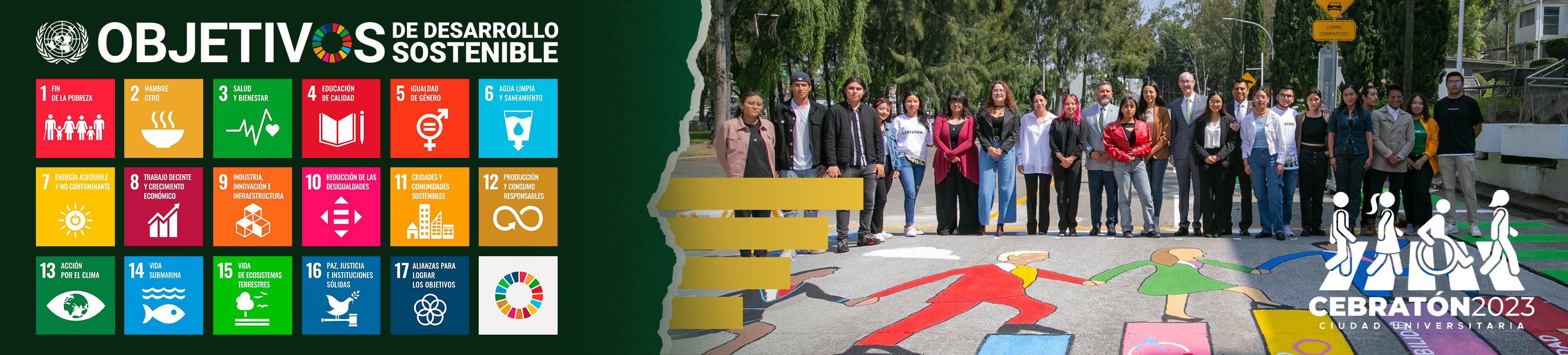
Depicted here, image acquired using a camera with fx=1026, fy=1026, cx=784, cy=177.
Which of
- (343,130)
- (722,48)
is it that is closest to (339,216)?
(343,130)

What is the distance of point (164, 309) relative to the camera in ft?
7.53

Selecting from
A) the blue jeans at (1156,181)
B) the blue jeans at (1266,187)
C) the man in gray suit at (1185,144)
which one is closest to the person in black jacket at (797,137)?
the blue jeans at (1156,181)

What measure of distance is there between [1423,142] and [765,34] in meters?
16.6

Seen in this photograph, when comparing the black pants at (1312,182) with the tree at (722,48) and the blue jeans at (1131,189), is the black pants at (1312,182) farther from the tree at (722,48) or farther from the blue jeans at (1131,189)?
the tree at (722,48)

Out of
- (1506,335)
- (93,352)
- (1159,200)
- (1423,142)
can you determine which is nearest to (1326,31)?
(1423,142)

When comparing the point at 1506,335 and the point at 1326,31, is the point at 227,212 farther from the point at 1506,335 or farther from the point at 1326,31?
the point at 1326,31

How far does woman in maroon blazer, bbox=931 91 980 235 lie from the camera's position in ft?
28.0

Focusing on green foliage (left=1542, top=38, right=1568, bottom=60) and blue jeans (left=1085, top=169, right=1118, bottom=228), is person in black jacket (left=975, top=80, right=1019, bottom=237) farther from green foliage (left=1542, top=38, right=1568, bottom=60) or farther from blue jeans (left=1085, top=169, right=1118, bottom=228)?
green foliage (left=1542, top=38, right=1568, bottom=60)

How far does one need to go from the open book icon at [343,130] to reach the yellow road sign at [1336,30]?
13.4 meters

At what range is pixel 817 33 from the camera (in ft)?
73.4

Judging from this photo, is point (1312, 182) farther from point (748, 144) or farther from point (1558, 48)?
point (1558, 48)

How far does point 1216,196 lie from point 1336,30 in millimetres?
6698

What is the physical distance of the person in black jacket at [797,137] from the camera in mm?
7172

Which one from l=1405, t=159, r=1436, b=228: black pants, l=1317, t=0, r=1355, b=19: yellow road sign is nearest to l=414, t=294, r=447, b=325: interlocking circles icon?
l=1405, t=159, r=1436, b=228: black pants
